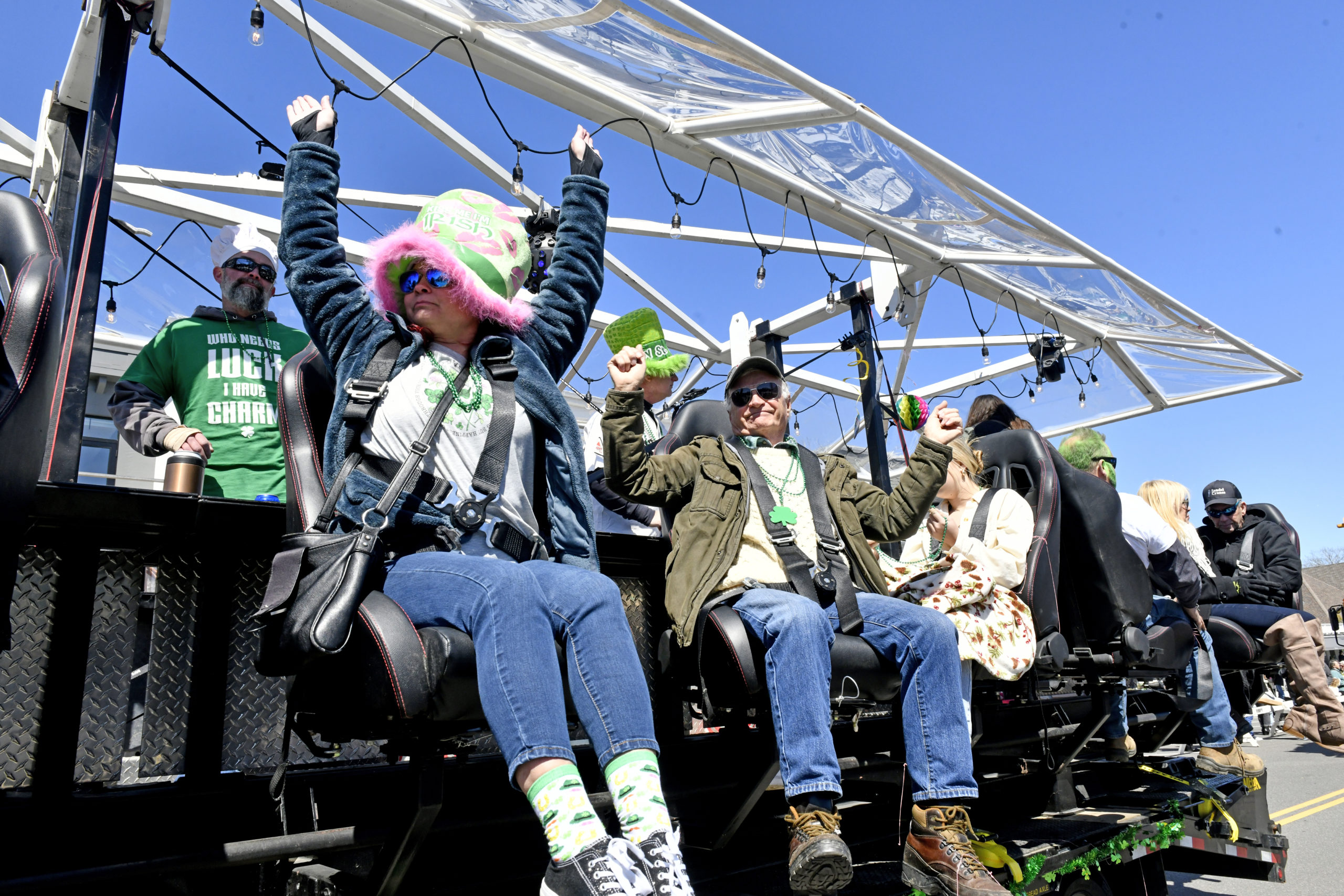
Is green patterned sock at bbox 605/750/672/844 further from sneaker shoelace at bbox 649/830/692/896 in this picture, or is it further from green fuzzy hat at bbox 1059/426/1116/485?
green fuzzy hat at bbox 1059/426/1116/485

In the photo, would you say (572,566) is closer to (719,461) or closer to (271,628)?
(271,628)

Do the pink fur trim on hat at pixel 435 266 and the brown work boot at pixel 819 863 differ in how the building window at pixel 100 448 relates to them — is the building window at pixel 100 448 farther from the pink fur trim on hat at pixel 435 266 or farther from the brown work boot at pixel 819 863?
the brown work boot at pixel 819 863

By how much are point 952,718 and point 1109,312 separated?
9821 millimetres

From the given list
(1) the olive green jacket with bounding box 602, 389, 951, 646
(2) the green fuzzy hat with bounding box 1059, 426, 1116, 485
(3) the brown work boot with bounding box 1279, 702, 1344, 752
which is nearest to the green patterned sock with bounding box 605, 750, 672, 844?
(1) the olive green jacket with bounding box 602, 389, 951, 646

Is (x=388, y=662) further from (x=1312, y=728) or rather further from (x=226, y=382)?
(x=1312, y=728)

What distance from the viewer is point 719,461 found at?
3082mm

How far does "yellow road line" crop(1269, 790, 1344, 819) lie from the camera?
7.09m

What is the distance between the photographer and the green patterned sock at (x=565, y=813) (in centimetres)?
159

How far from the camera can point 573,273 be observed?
2.72 m

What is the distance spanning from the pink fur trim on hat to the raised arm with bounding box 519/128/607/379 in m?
0.18

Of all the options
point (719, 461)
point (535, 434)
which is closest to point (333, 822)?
point (535, 434)

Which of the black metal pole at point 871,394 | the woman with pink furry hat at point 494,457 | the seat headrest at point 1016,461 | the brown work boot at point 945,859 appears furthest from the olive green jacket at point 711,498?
the black metal pole at point 871,394

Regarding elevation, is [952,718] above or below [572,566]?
below

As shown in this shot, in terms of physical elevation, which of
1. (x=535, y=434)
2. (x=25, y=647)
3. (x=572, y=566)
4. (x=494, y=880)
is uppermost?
(x=535, y=434)
